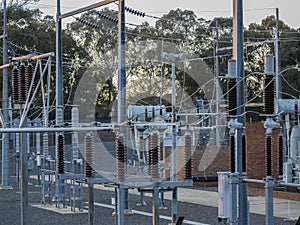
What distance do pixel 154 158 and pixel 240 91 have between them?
8.55 ft

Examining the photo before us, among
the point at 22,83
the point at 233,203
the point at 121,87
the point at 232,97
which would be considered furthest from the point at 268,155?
the point at 22,83

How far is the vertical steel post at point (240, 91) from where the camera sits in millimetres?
8312

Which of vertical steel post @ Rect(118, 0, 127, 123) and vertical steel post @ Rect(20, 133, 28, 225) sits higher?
vertical steel post @ Rect(118, 0, 127, 123)

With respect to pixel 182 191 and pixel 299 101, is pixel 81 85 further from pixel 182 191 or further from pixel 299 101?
pixel 299 101

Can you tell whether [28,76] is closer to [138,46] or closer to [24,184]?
[24,184]

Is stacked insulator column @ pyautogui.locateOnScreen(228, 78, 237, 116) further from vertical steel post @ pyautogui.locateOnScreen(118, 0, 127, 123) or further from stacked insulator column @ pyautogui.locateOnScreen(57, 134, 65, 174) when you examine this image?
stacked insulator column @ pyautogui.locateOnScreen(57, 134, 65, 174)

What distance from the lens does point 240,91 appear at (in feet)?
27.9

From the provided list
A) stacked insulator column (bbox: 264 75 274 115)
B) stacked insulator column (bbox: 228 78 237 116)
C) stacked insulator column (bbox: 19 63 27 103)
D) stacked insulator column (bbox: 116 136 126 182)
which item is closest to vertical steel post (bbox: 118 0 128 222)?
stacked insulator column (bbox: 116 136 126 182)

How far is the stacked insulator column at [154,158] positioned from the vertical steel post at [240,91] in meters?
2.43

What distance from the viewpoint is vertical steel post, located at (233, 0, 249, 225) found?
8.31 metres

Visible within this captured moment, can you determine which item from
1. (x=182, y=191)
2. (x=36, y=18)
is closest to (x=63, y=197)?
(x=182, y=191)

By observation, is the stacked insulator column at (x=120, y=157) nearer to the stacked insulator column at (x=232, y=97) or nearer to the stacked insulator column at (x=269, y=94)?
the stacked insulator column at (x=232, y=97)

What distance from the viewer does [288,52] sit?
132ft

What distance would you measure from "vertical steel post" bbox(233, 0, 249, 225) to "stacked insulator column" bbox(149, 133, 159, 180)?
7.97 feet
